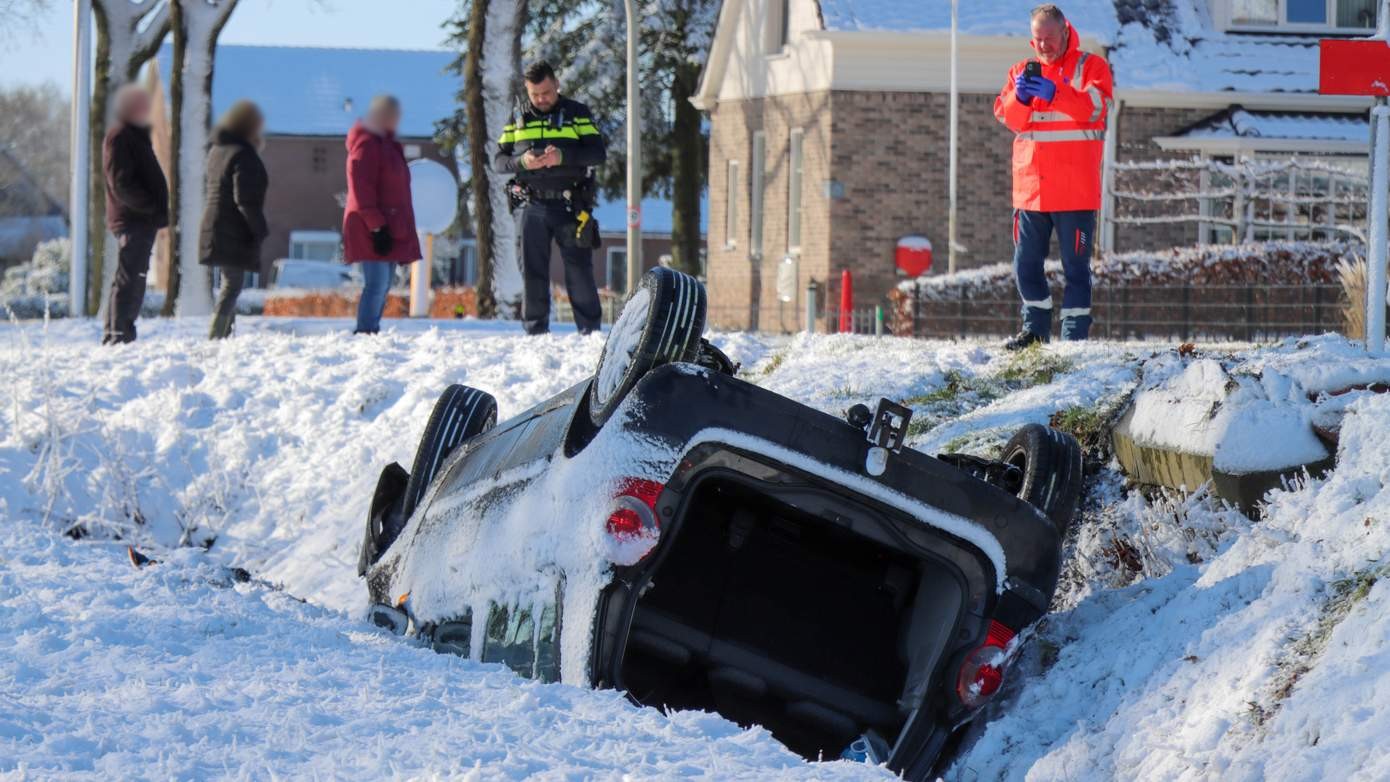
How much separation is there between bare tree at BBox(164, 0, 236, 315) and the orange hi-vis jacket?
15.8 m

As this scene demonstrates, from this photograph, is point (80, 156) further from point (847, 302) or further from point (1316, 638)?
point (1316, 638)

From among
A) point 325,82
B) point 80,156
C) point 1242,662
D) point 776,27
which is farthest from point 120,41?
point 325,82

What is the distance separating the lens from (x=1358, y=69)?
7930mm

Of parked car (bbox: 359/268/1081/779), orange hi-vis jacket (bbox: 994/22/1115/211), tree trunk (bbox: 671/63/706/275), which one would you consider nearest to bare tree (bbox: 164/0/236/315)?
tree trunk (bbox: 671/63/706/275)

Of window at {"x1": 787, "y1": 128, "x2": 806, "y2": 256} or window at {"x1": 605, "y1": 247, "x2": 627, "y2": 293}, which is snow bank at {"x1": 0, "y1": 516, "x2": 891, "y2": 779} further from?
window at {"x1": 605, "y1": 247, "x2": 627, "y2": 293}

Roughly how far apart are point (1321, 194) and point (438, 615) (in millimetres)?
25862

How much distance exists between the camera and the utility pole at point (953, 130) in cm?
2941

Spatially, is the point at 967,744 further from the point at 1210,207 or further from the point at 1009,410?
the point at 1210,207

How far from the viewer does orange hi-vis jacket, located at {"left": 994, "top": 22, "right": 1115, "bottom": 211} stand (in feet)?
33.6

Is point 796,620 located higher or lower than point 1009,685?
higher

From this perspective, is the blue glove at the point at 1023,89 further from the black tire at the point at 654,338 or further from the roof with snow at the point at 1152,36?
the roof with snow at the point at 1152,36

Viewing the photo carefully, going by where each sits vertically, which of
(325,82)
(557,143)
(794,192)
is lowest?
(557,143)

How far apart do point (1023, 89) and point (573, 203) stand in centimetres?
425

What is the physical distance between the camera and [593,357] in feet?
39.3
